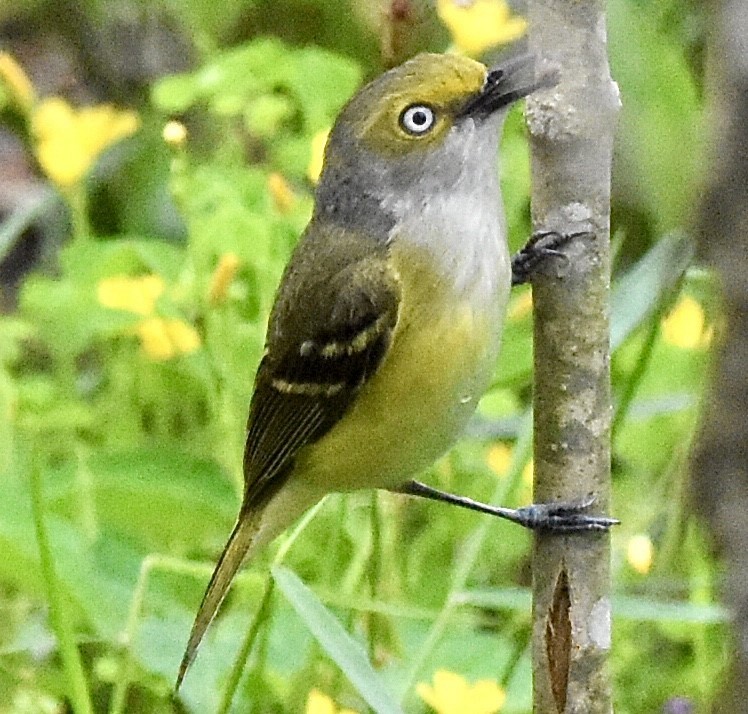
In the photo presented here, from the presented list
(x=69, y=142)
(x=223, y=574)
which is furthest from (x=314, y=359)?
(x=69, y=142)

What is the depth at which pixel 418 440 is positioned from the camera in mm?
1822

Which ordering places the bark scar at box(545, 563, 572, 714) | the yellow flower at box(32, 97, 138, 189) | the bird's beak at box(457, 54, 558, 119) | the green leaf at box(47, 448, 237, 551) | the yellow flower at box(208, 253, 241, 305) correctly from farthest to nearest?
the yellow flower at box(32, 97, 138, 189) → the green leaf at box(47, 448, 237, 551) → the yellow flower at box(208, 253, 241, 305) → the bird's beak at box(457, 54, 558, 119) → the bark scar at box(545, 563, 572, 714)

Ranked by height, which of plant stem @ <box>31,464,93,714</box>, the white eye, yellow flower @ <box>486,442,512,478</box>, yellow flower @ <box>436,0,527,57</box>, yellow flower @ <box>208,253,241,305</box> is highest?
yellow flower @ <box>436,0,527,57</box>

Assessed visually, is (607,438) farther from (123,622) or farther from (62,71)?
(62,71)

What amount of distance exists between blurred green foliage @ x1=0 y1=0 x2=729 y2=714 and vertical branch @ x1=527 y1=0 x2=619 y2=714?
8.6 inches

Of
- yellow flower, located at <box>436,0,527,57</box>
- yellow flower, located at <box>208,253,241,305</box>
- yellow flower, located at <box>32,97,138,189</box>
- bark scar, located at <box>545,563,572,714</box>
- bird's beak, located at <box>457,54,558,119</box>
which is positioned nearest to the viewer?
bark scar, located at <box>545,563,572,714</box>

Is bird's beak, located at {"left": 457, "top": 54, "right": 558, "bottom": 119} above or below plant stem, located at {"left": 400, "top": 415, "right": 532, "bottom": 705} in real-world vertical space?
above

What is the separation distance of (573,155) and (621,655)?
3.72ft

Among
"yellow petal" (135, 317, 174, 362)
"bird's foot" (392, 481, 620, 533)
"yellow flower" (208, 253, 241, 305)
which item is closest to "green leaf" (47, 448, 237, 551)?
"yellow petal" (135, 317, 174, 362)

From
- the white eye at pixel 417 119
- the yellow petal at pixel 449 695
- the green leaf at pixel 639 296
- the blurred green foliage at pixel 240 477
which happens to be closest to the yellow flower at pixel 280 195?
the blurred green foliage at pixel 240 477

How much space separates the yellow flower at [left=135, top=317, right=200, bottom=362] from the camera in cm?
226

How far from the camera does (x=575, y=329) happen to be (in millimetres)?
1408

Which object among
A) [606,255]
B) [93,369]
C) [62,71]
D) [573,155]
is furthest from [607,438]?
[62,71]

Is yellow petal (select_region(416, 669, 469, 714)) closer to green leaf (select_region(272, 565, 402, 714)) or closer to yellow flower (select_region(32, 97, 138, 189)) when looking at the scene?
green leaf (select_region(272, 565, 402, 714))
